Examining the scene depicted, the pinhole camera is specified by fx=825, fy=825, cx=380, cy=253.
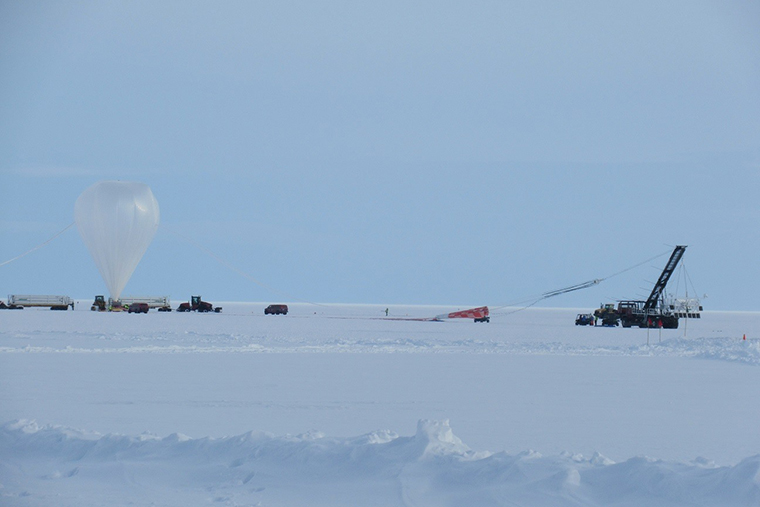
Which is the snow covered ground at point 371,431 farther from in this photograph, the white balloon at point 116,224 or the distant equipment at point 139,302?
the distant equipment at point 139,302

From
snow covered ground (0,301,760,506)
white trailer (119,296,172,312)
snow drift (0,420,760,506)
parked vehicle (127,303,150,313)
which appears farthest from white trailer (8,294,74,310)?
snow drift (0,420,760,506)

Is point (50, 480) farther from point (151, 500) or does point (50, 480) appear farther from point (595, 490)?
point (595, 490)

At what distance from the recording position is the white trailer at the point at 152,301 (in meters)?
82.1

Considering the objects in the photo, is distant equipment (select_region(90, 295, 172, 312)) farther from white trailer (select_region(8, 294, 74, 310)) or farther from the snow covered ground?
the snow covered ground

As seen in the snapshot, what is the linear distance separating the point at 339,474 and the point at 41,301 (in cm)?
8770

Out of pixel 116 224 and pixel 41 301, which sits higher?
pixel 116 224

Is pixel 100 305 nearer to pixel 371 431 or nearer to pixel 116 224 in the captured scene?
pixel 116 224

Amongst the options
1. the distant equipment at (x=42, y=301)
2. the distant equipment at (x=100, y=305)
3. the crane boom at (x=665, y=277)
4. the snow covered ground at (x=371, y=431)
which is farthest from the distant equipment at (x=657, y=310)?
the distant equipment at (x=42, y=301)

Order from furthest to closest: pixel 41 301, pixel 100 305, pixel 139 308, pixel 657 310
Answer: pixel 41 301 < pixel 100 305 < pixel 139 308 < pixel 657 310

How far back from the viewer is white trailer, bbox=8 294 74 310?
8725 cm

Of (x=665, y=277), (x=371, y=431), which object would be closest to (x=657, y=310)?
(x=665, y=277)

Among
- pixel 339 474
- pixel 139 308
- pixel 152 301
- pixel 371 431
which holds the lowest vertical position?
pixel 339 474

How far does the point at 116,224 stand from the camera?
69062 mm

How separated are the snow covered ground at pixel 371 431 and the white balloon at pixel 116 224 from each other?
46.7 meters
